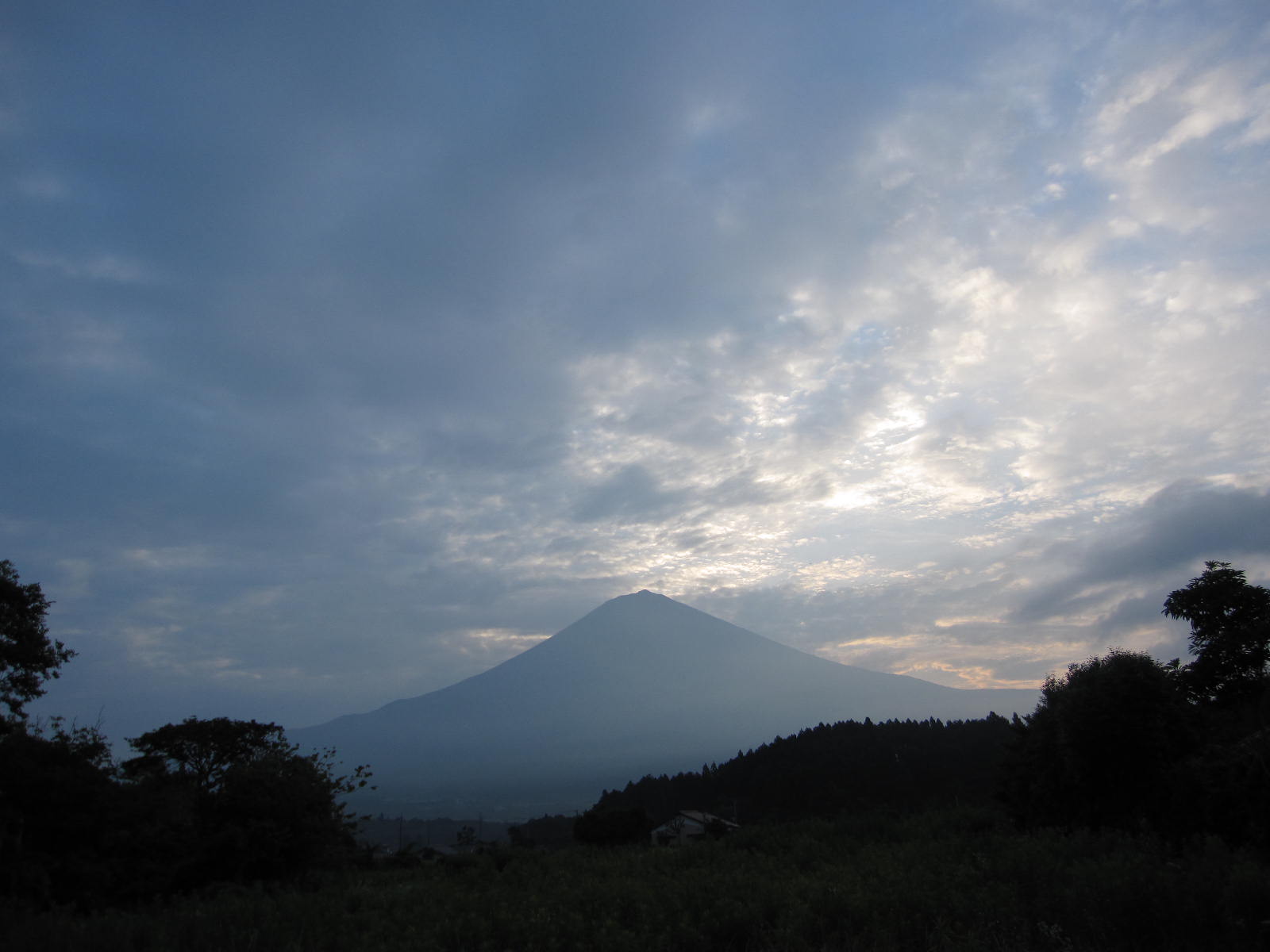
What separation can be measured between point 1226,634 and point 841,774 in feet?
123

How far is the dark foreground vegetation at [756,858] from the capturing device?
6.00 m

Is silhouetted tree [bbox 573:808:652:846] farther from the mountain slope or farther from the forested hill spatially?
the mountain slope

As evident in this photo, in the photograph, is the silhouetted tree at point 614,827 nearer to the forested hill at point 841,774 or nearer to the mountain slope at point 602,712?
the forested hill at point 841,774

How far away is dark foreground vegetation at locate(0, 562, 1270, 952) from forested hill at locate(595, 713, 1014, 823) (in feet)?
93.2

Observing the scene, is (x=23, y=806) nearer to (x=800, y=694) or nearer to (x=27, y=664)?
(x=27, y=664)

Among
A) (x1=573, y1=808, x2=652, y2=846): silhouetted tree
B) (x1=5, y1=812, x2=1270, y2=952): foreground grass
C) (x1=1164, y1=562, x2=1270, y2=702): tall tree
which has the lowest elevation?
(x1=573, y1=808, x2=652, y2=846): silhouetted tree

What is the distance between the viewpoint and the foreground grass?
577 cm

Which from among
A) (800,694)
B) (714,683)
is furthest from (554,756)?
(800,694)

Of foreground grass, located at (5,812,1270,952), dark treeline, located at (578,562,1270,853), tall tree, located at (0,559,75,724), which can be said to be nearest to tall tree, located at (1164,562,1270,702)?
dark treeline, located at (578,562,1270,853)

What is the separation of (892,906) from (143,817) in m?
→ 10.0

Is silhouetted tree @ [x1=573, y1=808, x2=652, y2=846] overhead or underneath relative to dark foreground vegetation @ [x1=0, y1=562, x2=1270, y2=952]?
underneath

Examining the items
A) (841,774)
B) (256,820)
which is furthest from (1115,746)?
(841,774)

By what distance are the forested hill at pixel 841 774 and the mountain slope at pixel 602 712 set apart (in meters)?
64.4

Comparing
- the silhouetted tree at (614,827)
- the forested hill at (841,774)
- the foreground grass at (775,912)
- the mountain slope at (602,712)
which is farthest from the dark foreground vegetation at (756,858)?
the mountain slope at (602,712)
